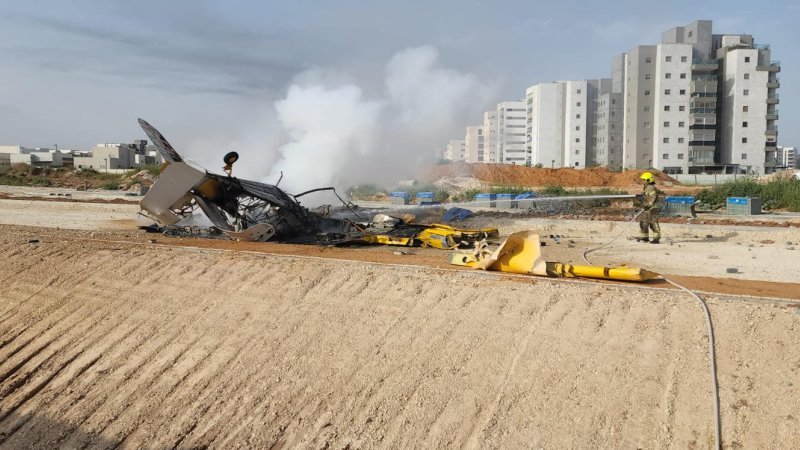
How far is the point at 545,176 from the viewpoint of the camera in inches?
2078

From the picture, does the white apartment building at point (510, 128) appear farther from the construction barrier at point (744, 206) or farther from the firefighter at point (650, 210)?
the firefighter at point (650, 210)

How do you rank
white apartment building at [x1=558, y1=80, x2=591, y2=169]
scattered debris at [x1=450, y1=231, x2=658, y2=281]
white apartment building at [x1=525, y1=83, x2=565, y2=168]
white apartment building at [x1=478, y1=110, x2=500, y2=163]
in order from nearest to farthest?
scattered debris at [x1=450, y1=231, x2=658, y2=281]
white apartment building at [x1=558, y1=80, x2=591, y2=169]
white apartment building at [x1=525, y1=83, x2=565, y2=168]
white apartment building at [x1=478, y1=110, x2=500, y2=163]

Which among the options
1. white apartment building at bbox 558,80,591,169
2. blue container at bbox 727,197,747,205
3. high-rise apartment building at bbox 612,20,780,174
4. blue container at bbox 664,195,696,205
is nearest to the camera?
blue container at bbox 664,195,696,205

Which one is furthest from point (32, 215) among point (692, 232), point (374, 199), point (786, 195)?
point (786, 195)

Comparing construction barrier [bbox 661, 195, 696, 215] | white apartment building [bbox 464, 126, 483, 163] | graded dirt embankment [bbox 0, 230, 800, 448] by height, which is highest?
white apartment building [bbox 464, 126, 483, 163]

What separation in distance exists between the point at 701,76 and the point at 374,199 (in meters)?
44.4

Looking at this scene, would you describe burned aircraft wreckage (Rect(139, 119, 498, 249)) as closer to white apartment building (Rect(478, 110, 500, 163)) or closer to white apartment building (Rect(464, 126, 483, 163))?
white apartment building (Rect(478, 110, 500, 163))

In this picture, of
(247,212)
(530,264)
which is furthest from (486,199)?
(530,264)

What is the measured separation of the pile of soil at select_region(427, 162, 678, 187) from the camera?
1954 inches

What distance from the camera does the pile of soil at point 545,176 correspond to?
4963 cm

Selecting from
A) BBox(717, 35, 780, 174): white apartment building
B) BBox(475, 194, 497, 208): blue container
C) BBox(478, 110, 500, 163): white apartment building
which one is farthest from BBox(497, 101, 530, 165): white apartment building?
BBox(475, 194, 497, 208): blue container

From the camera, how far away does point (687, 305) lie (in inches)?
305

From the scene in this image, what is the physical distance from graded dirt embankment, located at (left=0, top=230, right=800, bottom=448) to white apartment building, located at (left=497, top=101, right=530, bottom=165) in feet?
289

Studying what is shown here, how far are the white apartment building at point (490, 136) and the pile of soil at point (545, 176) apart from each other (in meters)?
48.2
